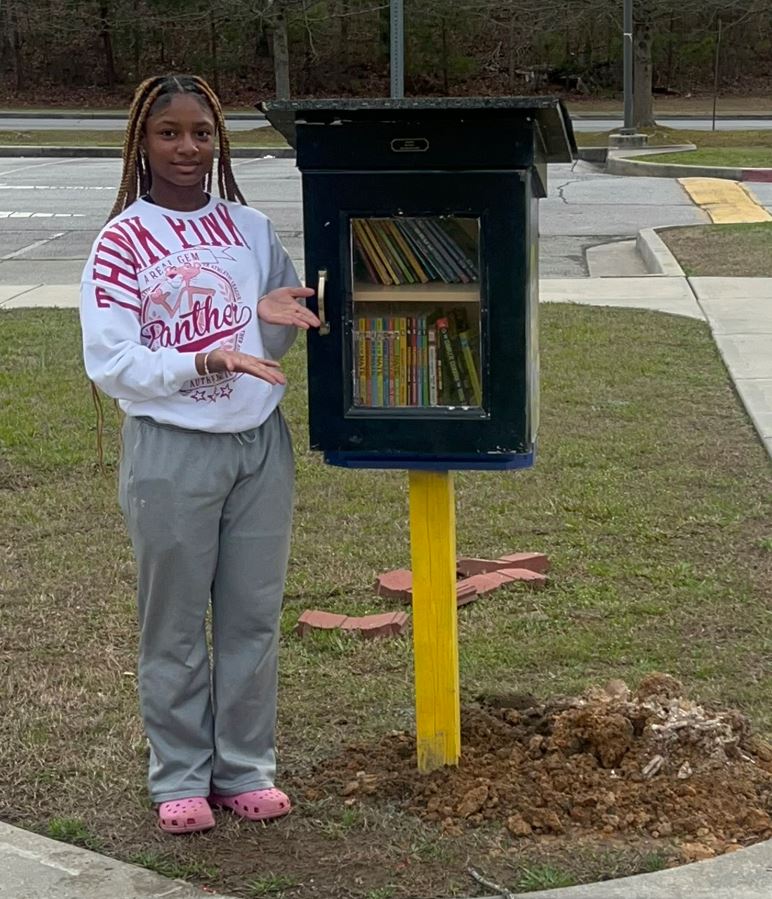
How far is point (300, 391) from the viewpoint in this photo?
7.88m

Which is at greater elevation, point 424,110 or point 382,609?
point 424,110

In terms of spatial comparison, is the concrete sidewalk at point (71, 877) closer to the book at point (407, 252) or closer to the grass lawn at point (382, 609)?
the grass lawn at point (382, 609)

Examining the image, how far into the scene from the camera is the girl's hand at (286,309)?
10.1 ft

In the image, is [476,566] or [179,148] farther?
[476,566]

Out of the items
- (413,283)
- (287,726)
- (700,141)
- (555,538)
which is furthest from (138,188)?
(700,141)

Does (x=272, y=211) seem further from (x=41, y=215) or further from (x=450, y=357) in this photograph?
(x=450, y=357)

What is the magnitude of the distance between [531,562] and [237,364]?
2.43 meters

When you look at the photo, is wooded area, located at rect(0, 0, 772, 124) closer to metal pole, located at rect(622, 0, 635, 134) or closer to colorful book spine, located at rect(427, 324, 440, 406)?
metal pole, located at rect(622, 0, 635, 134)

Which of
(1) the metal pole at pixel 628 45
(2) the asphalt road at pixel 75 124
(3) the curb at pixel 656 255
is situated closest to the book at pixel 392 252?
(3) the curb at pixel 656 255

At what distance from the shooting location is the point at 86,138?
28.5 metres

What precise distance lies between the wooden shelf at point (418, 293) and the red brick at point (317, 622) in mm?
1644

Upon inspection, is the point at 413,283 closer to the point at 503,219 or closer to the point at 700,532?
the point at 503,219

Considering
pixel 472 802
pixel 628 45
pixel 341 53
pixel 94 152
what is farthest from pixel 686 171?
pixel 341 53

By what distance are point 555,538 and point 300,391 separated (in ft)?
8.77
